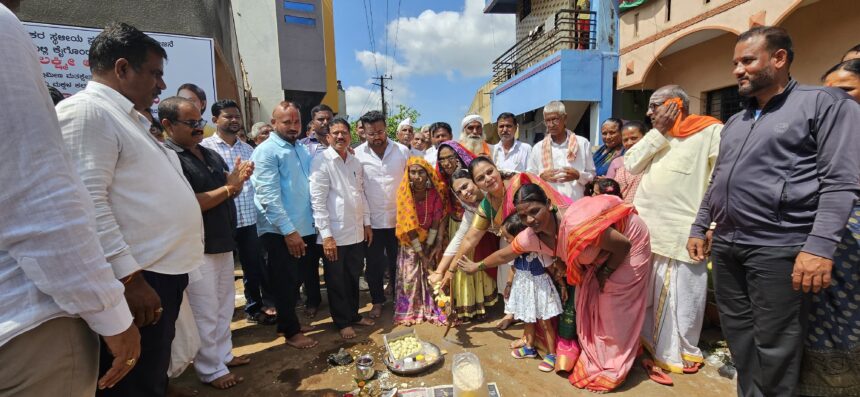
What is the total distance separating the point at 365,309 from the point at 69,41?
4.83 m

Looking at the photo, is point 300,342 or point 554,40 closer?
point 300,342

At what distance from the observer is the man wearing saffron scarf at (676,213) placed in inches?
105

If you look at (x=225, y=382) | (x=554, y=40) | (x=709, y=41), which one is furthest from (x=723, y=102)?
(x=225, y=382)

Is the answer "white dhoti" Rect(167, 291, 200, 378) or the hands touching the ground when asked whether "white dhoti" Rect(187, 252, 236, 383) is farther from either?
the hands touching the ground

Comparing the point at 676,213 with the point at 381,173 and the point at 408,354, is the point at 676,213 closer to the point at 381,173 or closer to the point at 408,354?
the point at 408,354

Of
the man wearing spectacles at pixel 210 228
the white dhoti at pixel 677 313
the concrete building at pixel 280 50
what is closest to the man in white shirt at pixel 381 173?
the man wearing spectacles at pixel 210 228

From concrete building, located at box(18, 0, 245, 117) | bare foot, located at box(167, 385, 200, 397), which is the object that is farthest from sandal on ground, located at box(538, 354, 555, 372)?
concrete building, located at box(18, 0, 245, 117)

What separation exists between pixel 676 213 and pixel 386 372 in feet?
8.19

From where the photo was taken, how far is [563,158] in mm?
4055

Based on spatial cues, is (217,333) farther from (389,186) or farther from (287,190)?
(389,186)

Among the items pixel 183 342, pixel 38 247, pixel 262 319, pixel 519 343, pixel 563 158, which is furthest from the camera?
pixel 563 158

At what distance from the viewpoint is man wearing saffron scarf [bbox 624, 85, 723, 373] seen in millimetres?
2672

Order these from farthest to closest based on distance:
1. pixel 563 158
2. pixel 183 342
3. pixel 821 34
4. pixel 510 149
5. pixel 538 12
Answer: pixel 538 12 < pixel 821 34 < pixel 510 149 < pixel 563 158 < pixel 183 342

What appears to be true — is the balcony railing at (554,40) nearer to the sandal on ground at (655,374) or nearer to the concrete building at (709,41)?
the concrete building at (709,41)
